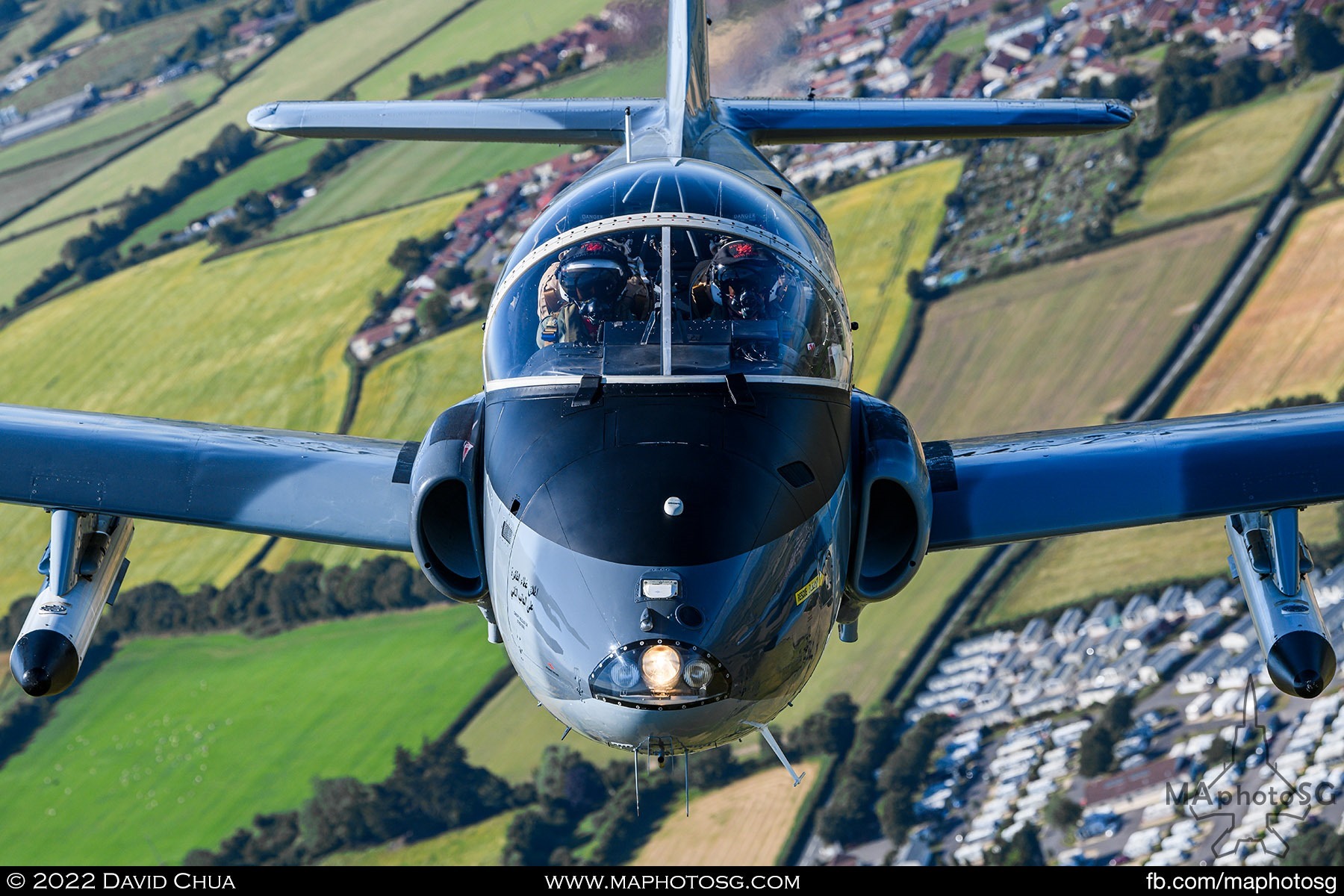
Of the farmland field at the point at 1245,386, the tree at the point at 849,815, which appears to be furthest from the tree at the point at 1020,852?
the farmland field at the point at 1245,386

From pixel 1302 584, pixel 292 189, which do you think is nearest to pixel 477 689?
pixel 1302 584

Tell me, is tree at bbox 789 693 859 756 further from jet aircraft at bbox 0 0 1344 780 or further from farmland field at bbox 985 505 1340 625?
jet aircraft at bbox 0 0 1344 780

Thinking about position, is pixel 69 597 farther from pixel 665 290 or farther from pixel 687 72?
pixel 687 72

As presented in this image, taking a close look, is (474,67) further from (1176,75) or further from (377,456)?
(377,456)

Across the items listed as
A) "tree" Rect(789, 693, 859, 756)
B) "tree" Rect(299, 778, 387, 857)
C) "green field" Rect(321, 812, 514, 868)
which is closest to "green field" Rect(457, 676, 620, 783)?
"green field" Rect(321, 812, 514, 868)

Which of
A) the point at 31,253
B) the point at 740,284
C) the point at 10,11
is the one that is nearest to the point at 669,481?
the point at 740,284

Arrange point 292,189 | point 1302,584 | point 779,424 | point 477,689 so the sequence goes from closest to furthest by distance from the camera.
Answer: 1. point 779,424
2. point 1302,584
3. point 477,689
4. point 292,189
